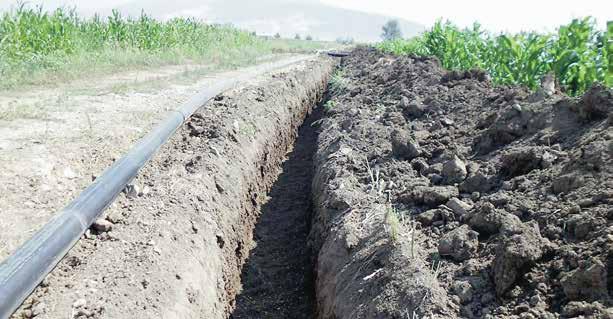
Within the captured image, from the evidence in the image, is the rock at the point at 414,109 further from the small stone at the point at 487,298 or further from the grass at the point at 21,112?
the grass at the point at 21,112

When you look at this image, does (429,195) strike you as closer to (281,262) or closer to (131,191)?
(281,262)

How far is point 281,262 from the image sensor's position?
536 cm

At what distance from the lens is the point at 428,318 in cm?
269

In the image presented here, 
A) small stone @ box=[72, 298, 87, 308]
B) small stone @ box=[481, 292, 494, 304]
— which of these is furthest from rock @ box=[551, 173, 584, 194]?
small stone @ box=[72, 298, 87, 308]

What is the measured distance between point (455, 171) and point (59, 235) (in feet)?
9.70

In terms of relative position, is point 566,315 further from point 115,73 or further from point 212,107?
point 115,73

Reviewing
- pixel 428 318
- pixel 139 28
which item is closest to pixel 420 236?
pixel 428 318

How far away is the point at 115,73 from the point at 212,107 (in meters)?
5.92

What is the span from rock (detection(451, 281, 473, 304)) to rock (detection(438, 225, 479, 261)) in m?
0.29

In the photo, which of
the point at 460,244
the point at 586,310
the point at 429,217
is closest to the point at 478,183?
the point at 429,217

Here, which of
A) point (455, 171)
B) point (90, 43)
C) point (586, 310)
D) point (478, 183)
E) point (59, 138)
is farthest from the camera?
point (90, 43)

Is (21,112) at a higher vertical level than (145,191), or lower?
higher

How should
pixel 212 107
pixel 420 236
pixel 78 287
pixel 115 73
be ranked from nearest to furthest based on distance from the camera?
pixel 78 287, pixel 420 236, pixel 212 107, pixel 115 73

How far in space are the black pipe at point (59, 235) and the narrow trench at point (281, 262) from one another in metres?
1.55
